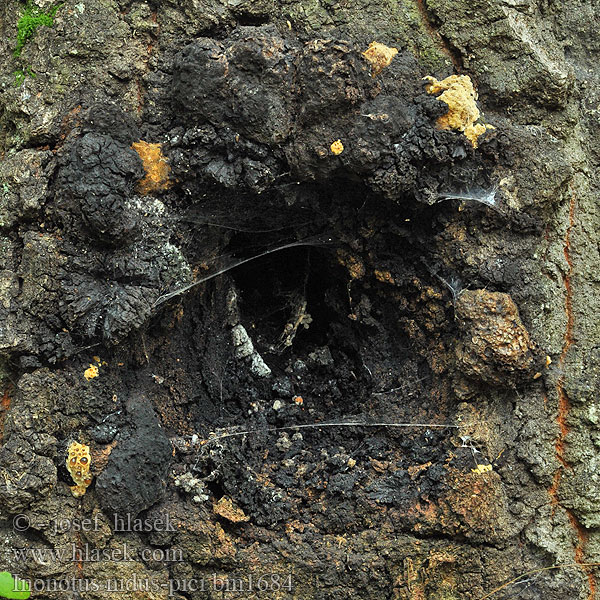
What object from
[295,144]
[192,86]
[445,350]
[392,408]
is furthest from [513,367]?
[192,86]

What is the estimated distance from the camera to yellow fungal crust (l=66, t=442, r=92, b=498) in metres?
2.57

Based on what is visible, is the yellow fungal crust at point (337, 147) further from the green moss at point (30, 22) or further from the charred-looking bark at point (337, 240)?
the green moss at point (30, 22)

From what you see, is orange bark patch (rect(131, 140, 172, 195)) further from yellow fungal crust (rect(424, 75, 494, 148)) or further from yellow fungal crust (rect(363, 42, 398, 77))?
yellow fungal crust (rect(424, 75, 494, 148))

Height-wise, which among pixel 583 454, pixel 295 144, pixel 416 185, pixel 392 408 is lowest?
pixel 583 454

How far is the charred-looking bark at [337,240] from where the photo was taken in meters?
2.61

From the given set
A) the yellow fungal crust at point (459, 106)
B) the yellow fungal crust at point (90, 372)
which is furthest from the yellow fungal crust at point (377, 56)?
the yellow fungal crust at point (90, 372)

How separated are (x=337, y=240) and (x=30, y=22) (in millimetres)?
Answer: 1447

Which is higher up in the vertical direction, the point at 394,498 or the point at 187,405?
the point at 187,405

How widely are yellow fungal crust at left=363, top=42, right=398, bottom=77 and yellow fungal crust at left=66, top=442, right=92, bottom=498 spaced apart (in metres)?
1.72

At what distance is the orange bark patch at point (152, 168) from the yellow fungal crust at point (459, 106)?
103 centimetres

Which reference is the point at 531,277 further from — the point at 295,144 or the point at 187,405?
the point at 187,405

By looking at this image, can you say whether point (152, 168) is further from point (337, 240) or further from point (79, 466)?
point (79, 466)

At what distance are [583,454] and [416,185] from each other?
1203mm

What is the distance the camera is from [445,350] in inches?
114
